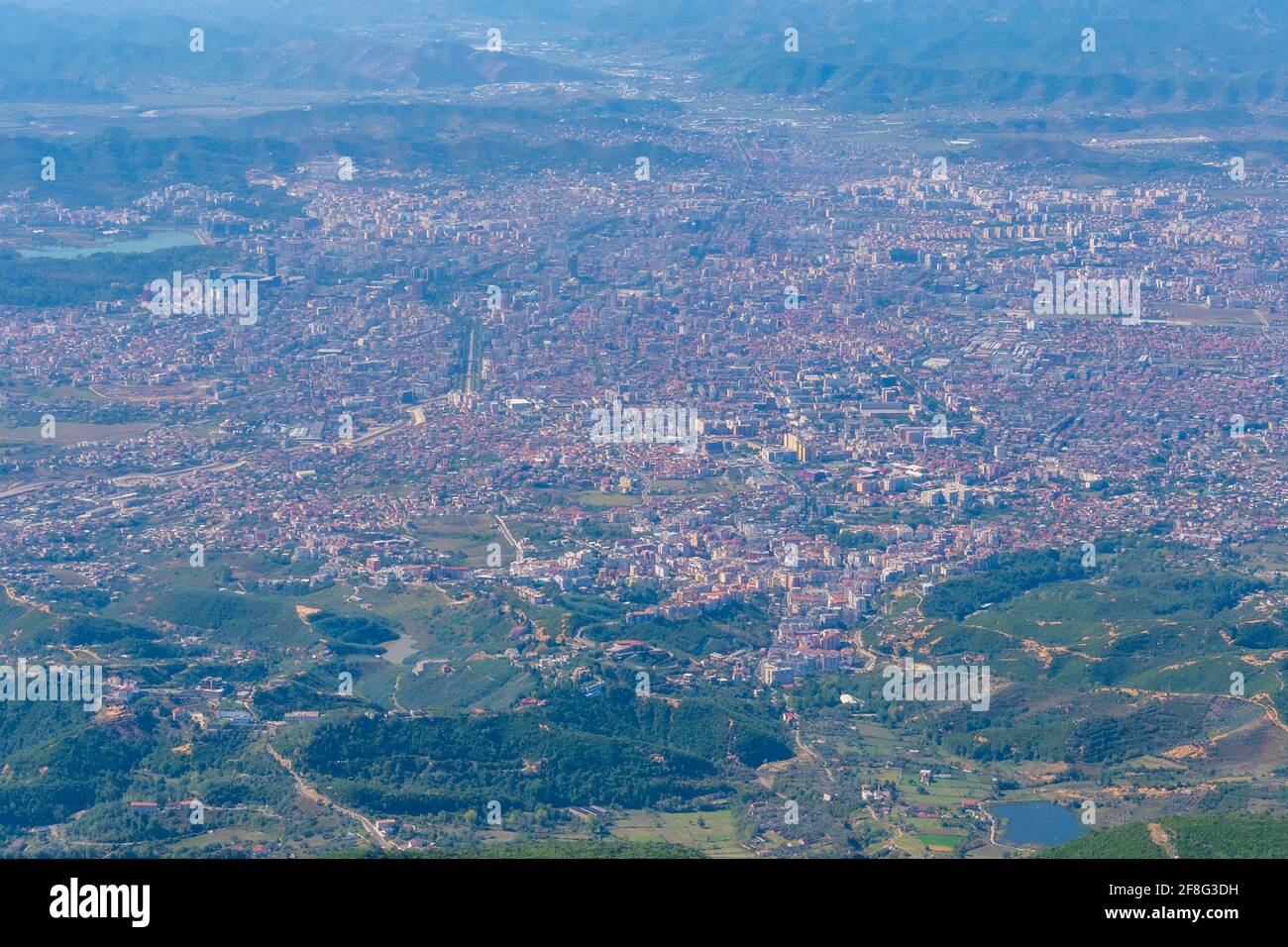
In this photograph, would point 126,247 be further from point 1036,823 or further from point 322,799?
point 1036,823

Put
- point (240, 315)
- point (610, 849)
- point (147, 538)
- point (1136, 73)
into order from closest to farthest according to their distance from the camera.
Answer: point (610, 849), point (147, 538), point (240, 315), point (1136, 73)

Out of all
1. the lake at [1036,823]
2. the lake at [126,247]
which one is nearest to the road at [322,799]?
the lake at [1036,823]

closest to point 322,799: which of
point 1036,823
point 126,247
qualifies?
point 1036,823

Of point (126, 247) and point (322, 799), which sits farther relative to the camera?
point (126, 247)

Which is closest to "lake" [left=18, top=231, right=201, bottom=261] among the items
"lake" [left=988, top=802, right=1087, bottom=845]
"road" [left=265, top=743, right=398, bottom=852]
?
"road" [left=265, top=743, right=398, bottom=852]
